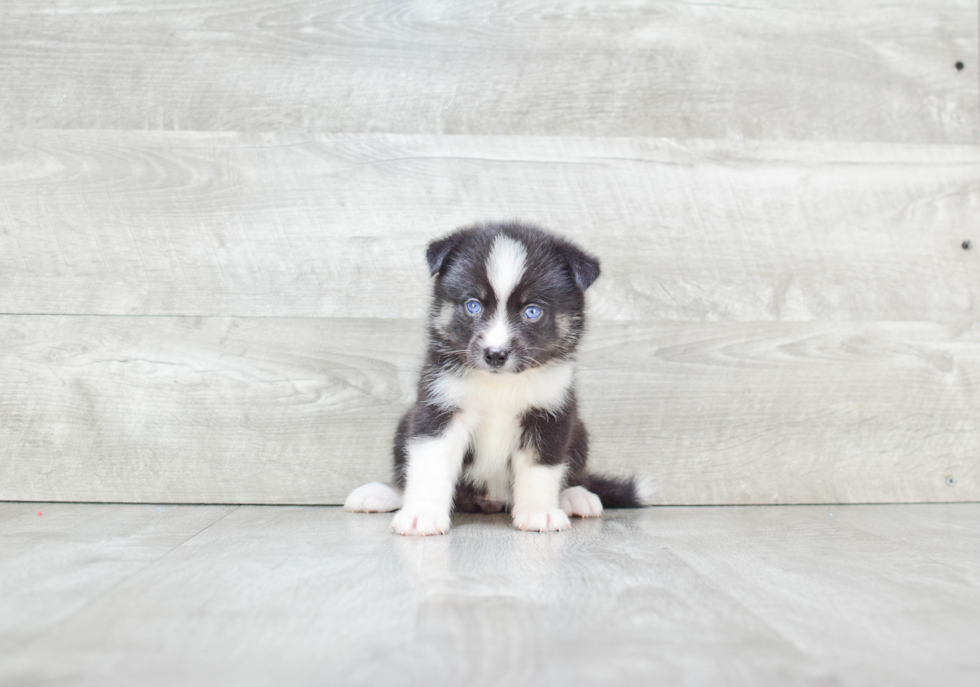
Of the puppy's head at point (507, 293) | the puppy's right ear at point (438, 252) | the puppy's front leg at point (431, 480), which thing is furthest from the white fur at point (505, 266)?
the puppy's front leg at point (431, 480)

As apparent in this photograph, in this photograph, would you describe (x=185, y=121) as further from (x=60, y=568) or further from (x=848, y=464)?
(x=848, y=464)

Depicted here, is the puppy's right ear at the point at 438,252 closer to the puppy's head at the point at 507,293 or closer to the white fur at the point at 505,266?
the puppy's head at the point at 507,293

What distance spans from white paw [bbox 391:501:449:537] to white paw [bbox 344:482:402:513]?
0.39m

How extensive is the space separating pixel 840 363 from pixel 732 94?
1.07 meters

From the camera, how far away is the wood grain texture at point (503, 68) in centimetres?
278

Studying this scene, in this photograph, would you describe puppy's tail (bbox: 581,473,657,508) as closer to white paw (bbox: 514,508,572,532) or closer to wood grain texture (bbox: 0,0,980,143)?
white paw (bbox: 514,508,572,532)

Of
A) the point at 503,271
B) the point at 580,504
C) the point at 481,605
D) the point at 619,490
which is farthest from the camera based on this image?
the point at 619,490

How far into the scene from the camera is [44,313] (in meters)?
2.72

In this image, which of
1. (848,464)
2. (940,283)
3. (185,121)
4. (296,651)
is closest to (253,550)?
(296,651)

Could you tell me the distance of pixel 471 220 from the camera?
2.83m

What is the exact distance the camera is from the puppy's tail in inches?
105

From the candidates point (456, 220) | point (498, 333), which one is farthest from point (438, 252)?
point (456, 220)

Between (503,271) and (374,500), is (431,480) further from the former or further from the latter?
(503,271)

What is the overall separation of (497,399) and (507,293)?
0.32 metres
